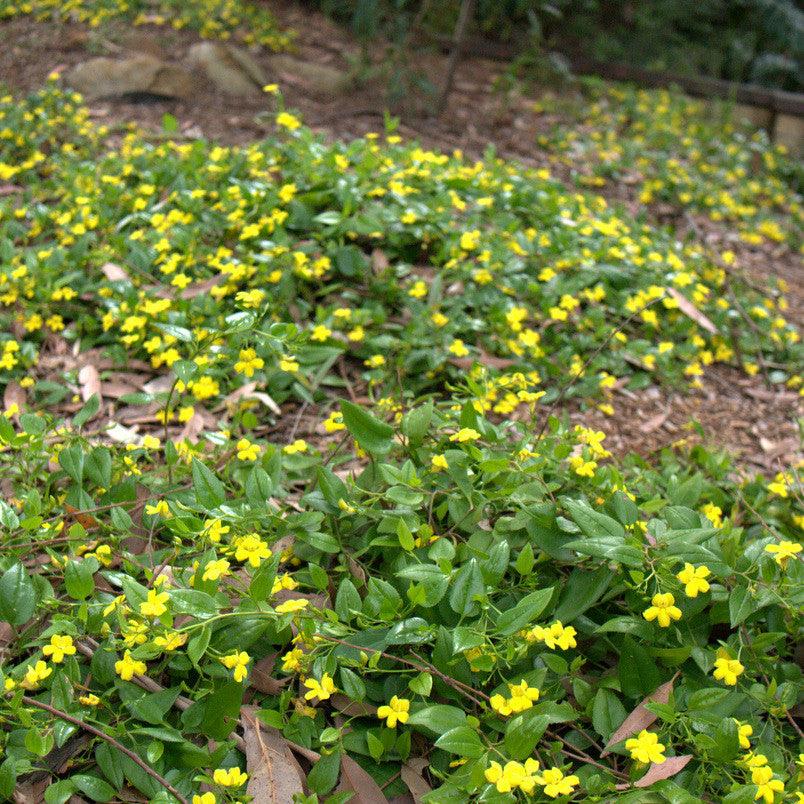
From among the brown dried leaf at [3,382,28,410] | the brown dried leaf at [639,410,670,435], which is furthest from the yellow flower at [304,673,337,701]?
the brown dried leaf at [639,410,670,435]

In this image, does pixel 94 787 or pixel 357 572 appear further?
pixel 357 572

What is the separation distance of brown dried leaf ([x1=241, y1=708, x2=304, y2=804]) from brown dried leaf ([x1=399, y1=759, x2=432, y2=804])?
21cm

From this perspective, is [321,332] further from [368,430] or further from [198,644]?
[198,644]

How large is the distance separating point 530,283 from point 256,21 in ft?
11.3

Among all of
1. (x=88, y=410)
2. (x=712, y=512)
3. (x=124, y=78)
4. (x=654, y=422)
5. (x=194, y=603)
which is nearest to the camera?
(x=194, y=603)

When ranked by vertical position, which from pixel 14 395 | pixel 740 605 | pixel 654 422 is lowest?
pixel 654 422

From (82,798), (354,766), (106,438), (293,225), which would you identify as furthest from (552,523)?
(293,225)

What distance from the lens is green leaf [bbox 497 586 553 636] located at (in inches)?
68.8

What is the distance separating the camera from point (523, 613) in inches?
69.4

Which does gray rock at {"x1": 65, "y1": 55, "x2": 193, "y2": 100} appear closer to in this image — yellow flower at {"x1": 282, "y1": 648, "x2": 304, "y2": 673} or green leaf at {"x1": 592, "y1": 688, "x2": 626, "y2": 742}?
yellow flower at {"x1": 282, "y1": 648, "x2": 304, "y2": 673}

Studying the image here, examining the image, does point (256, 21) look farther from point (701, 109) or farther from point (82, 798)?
point (82, 798)

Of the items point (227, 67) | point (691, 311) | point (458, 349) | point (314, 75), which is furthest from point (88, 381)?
point (314, 75)

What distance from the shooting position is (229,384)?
276cm

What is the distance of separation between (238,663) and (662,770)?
0.85 metres
